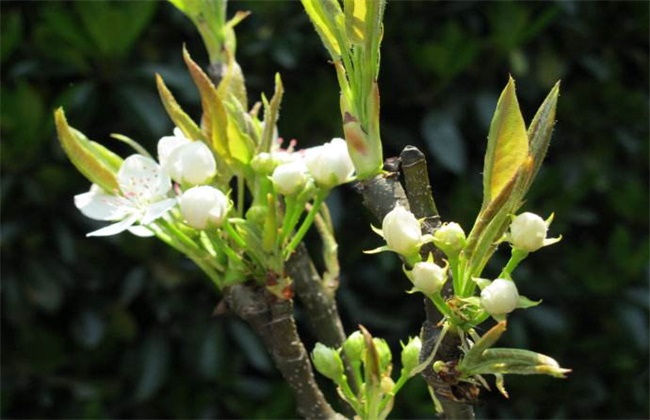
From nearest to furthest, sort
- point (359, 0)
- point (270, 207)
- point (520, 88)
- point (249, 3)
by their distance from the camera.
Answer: point (359, 0)
point (270, 207)
point (249, 3)
point (520, 88)

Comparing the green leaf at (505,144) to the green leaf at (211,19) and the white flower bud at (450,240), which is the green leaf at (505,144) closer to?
the white flower bud at (450,240)

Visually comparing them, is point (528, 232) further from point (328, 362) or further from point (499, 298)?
point (328, 362)

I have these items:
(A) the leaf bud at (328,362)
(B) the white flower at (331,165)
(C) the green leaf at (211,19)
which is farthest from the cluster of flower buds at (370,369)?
(C) the green leaf at (211,19)

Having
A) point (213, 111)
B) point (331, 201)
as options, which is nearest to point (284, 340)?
point (213, 111)

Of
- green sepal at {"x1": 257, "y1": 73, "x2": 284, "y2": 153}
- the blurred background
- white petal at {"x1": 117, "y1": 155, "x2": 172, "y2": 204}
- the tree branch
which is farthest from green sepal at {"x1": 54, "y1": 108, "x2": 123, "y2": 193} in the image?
the blurred background

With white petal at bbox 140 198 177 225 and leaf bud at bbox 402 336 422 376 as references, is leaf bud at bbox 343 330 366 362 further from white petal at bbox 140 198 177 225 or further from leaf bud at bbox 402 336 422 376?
white petal at bbox 140 198 177 225

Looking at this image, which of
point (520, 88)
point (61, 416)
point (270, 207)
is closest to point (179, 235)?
point (270, 207)

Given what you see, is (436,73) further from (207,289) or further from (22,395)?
(22,395)
